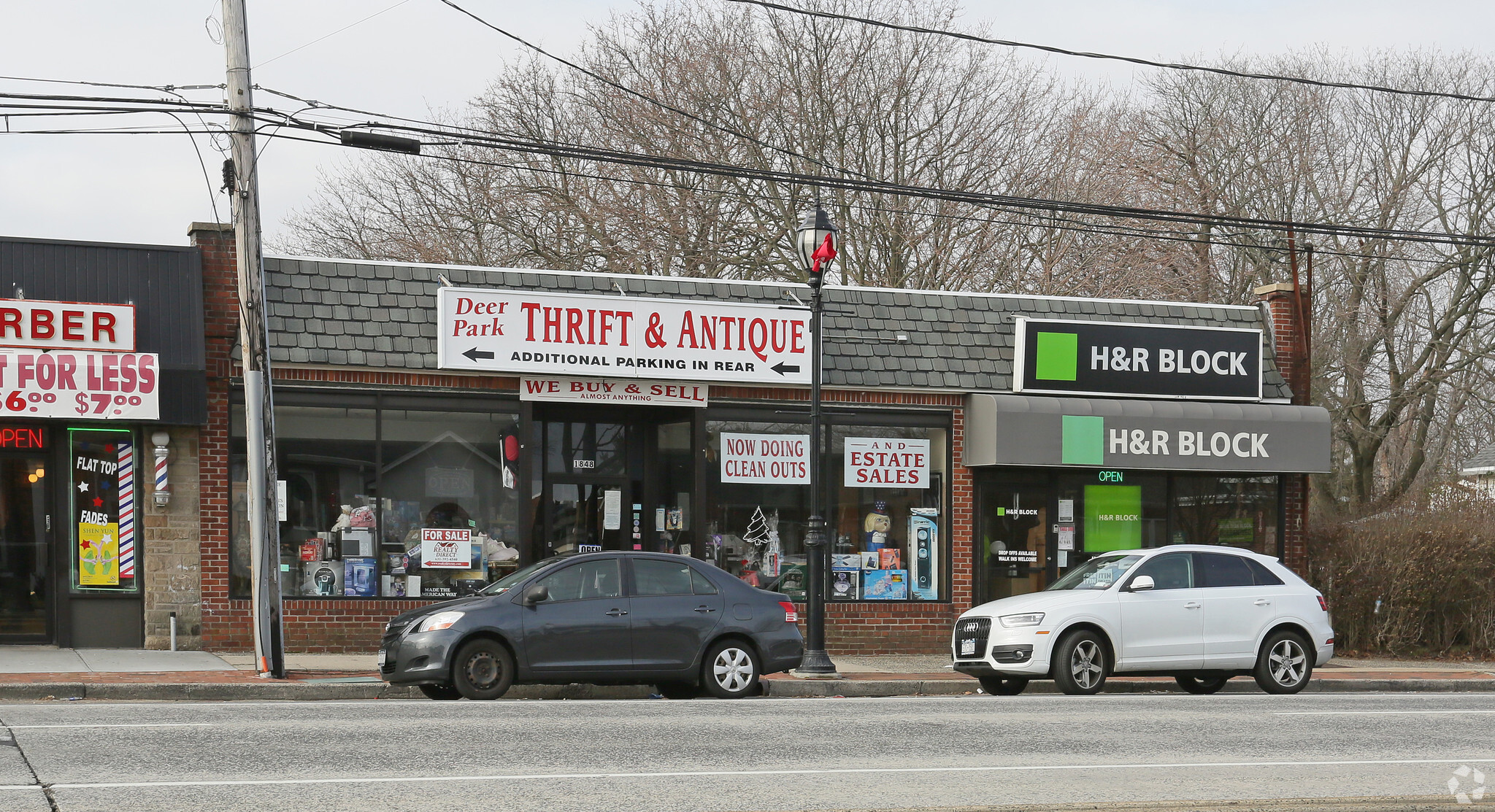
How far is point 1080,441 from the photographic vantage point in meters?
19.3

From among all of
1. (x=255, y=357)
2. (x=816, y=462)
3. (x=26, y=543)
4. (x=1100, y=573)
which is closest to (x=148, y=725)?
(x=255, y=357)

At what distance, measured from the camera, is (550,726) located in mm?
10773

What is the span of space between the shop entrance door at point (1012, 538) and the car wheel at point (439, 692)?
27.0 feet

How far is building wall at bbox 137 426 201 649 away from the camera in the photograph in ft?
55.3

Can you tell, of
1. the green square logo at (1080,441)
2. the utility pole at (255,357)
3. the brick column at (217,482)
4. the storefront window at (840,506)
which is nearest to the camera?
the utility pole at (255,357)

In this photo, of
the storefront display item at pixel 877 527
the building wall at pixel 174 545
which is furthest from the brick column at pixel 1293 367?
the building wall at pixel 174 545

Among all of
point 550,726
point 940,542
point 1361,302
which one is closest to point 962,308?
point 940,542

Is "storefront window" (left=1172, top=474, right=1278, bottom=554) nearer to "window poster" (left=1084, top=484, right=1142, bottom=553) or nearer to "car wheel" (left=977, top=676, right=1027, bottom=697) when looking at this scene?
"window poster" (left=1084, top=484, right=1142, bottom=553)

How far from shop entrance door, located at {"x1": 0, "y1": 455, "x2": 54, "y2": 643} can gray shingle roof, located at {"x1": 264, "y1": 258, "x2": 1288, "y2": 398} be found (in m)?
3.08

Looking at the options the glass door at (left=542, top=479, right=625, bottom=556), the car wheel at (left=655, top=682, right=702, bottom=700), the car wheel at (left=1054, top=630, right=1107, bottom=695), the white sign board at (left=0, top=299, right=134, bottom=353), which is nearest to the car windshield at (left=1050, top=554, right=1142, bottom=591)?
the car wheel at (left=1054, top=630, right=1107, bottom=695)

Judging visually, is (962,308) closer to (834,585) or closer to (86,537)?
(834,585)

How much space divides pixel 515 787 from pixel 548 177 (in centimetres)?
2263

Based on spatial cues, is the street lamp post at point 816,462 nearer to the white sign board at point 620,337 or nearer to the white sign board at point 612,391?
the white sign board at point 620,337

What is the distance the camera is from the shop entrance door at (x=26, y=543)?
54.5 feet
